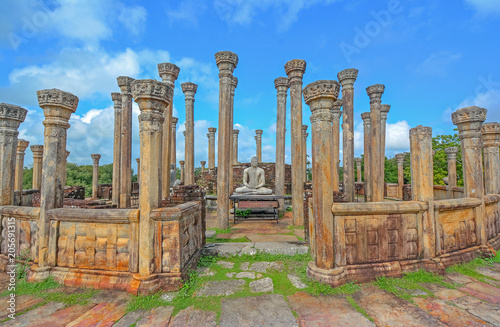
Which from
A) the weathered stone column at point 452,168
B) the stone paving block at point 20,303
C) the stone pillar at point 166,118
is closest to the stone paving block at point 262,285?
the stone paving block at point 20,303

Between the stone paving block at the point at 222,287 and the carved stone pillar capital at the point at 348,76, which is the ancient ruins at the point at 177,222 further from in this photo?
the carved stone pillar capital at the point at 348,76

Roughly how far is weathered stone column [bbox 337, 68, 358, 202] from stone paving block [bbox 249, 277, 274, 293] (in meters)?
6.07

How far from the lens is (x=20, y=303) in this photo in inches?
122

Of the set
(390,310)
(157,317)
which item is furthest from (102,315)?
(390,310)

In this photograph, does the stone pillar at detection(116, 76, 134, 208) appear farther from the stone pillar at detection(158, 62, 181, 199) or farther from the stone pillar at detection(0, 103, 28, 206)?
the stone pillar at detection(0, 103, 28, 206)

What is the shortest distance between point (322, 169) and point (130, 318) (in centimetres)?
318

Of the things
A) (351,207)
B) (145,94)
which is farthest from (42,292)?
(351,207)

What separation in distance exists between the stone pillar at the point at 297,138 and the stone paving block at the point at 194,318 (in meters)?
5.13

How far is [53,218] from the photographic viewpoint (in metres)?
3.84

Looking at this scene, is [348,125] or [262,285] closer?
[262,285]

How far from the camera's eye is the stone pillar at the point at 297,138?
7.55 metres

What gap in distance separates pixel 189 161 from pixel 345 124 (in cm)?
787

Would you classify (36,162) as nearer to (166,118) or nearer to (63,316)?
(166,118)

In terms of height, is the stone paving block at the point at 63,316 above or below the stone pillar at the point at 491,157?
below
